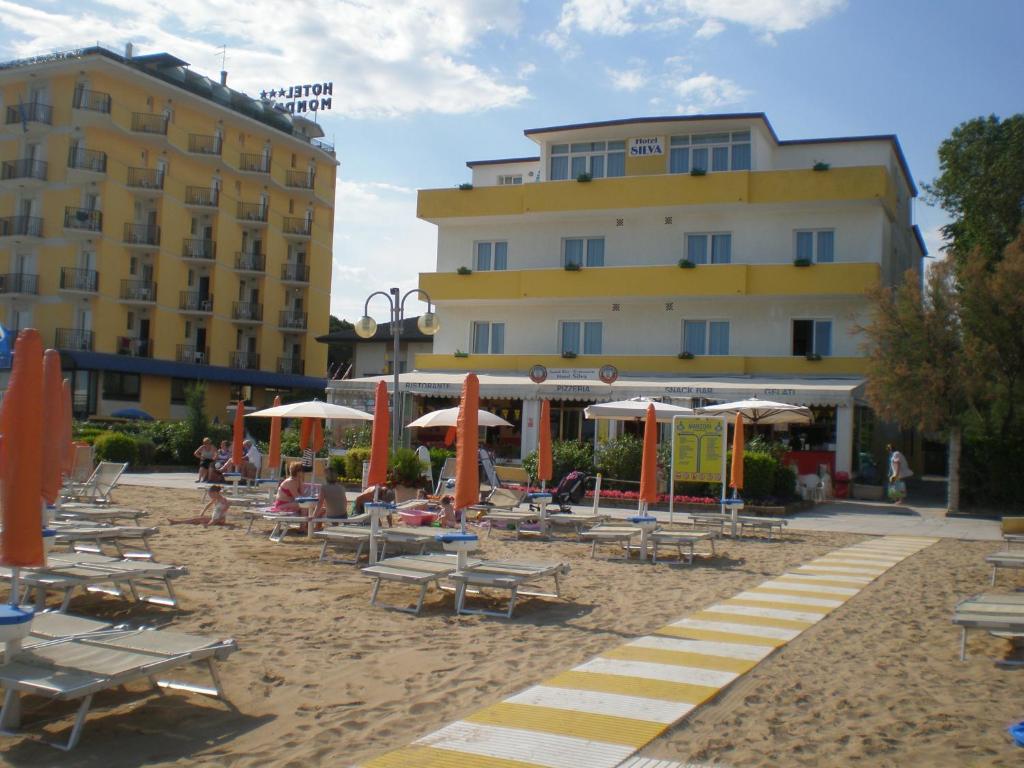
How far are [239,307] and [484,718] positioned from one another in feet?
163

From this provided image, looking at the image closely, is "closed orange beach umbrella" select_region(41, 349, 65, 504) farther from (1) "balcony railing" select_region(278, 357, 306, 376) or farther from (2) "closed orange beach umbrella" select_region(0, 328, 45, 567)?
(1) "balcony railing" select_region(278, 357, 306, 376)

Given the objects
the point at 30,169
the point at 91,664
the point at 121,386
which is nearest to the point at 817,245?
the point at 91,664

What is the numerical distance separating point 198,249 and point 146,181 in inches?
176

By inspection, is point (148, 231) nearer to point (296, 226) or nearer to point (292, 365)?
point (296, 226)

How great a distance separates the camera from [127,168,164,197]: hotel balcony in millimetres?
47781

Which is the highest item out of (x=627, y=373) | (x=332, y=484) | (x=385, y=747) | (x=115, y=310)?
(x=115, y=310)

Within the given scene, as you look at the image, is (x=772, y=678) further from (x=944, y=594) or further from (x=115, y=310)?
(x=115, y=310)

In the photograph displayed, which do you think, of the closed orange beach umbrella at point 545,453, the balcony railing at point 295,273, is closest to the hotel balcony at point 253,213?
the balcony railing at point 295,273

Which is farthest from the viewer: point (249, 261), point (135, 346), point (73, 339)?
point (249, 261)

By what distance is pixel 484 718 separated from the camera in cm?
604

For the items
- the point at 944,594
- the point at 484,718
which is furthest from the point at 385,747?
the point at 944,594

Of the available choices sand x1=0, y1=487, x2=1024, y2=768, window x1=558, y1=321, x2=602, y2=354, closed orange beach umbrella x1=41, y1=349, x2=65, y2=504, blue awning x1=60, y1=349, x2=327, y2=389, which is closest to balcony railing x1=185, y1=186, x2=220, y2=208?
blue awning x1=60, y1=349, x2=327, y2=389

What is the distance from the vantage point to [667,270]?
104 feet

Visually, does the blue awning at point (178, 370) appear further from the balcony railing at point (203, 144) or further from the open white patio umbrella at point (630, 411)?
the open white patio umbrella at point (630, 411)
